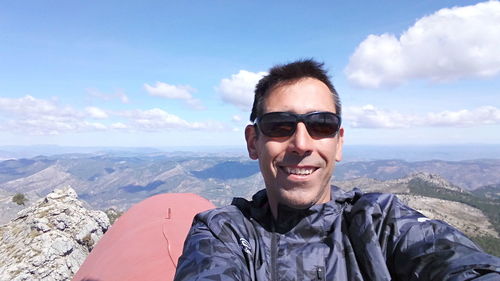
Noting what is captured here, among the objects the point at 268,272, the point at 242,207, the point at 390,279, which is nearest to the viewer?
the point at 390,279

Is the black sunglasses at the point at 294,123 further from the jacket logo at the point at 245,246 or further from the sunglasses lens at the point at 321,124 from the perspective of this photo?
A: the jacket logo at the point at 245,246

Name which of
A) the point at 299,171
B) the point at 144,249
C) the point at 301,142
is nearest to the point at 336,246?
the point at 299,171

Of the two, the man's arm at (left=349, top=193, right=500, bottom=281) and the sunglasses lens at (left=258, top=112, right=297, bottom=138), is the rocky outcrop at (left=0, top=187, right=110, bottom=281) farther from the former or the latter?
the man's arm at (left=349, top=193, right=500, bottom=281)

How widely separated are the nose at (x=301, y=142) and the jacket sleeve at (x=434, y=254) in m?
1.11

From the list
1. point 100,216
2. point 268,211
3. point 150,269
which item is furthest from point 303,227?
point 100,216

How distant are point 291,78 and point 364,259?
7.18 ft

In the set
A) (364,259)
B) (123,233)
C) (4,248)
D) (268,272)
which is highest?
(364,259)

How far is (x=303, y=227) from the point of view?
3.39 m

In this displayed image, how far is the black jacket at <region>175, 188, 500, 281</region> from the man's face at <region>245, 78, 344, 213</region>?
19cm

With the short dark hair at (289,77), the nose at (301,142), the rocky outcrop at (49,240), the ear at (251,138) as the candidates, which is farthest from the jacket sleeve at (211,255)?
the rocky outcrop at (49,240)

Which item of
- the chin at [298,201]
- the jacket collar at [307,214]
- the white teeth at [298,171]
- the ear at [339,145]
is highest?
the ear at [339,145]

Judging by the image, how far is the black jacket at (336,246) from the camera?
273 centimetres

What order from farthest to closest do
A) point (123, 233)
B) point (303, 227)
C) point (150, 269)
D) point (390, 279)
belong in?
point (123, 233) → point (150, 269) → point (303, 227) → point (390, 279)

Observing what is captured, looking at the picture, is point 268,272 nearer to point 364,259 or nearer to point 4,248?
point 364,259
